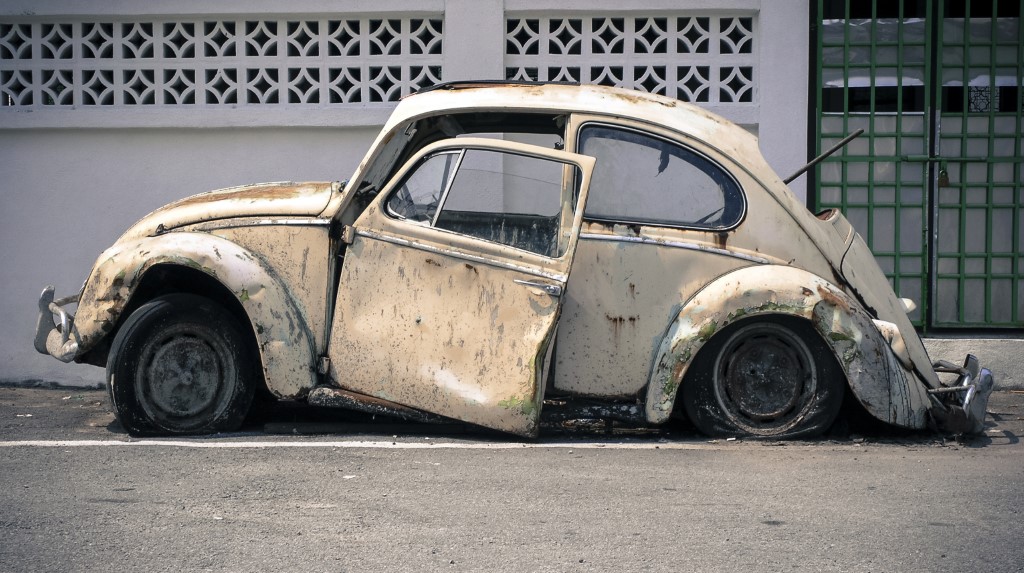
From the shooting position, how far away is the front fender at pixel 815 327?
5836 millimetres

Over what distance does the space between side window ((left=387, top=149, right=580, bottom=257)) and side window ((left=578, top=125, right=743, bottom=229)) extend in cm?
27

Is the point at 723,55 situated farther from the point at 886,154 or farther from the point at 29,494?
the point at 29,494

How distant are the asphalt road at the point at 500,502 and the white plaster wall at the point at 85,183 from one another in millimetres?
2449

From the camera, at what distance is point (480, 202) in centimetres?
615

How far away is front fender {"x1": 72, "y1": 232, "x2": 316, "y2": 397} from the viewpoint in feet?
19.4

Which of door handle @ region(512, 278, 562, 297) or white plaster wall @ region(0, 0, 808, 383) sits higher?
white plaster wall @ region(0, 0, 808, 383)

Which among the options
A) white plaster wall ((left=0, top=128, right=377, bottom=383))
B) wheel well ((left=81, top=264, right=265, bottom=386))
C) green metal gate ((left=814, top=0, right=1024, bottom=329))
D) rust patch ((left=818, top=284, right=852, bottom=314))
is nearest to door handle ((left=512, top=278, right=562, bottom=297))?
rust patch ((left=818, top=284, right=852, bottom=314))

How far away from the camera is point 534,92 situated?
6.24 meters

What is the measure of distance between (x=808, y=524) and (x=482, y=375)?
2.03 metres

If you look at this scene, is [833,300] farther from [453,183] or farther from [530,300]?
[453,183]

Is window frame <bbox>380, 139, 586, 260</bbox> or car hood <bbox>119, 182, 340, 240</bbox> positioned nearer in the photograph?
window frame <bbox>380, 139, 586, 260</bbox>

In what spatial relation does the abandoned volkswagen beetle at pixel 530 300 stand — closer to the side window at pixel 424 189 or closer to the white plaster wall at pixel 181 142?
the side window at pixel 424 189

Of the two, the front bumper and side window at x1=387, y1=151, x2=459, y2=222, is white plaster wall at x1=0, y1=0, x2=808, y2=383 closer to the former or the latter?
side window at x1=387, y1=151, x2=459, y2=222

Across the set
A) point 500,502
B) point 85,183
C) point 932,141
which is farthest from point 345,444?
point 932,141
